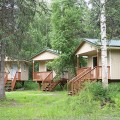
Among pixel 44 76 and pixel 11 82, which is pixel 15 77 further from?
pixel 44 76

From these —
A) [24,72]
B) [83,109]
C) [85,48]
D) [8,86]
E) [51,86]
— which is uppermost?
[85,48]

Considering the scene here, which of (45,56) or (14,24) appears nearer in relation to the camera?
(14,24)

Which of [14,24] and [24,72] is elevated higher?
[14,24]

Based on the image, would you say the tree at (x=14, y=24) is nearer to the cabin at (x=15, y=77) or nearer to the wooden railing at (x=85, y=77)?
the wooden railing at (x=85, y=77)

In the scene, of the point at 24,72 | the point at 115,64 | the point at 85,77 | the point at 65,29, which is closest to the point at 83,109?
the point at 85,77

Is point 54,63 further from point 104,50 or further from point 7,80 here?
point 104,50

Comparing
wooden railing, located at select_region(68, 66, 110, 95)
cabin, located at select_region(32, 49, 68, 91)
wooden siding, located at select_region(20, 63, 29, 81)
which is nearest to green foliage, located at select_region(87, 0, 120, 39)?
wooden railing, located at select_region(68, 66, 110, 95)

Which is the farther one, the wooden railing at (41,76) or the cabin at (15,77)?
the cabin at (15,77)

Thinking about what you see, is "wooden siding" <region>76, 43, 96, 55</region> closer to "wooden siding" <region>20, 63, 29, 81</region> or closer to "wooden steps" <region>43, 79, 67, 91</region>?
"wooden steps" <region>43, 79, 67, 91</region>

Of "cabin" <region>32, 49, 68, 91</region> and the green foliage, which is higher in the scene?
the green foliage

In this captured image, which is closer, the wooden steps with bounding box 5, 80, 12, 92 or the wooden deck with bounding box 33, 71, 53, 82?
the wooden deck with bounding box 33, 71, 53, 82

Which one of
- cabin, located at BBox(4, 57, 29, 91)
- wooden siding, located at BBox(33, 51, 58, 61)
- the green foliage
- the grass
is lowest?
the grass

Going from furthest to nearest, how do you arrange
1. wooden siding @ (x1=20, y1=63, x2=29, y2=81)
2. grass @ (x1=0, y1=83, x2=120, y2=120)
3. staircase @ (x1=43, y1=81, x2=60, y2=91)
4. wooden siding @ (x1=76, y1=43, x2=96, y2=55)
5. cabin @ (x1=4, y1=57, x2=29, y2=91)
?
wooden siding @ (x1=20, y1=63, x2=29, y2=81)
cabin @ (x1=4, y1=57, x2=29, y2=91)
staircase @ (x1=43, y1=81, x2=60, y2=91)
wooden siding @ (x1=76, y1=43, x2=96, y2=55)
grass @ (x1=0, y1=83, x2=120, y2=120)

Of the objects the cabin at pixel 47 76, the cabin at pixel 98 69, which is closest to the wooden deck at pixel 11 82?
the cabin at pixel 47 76
